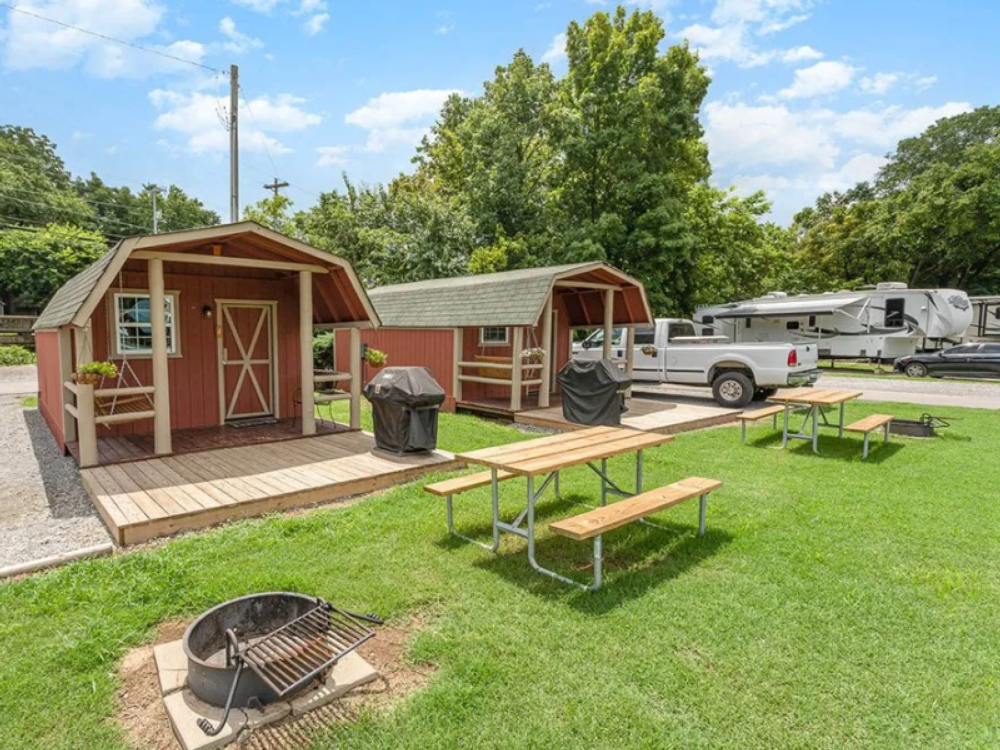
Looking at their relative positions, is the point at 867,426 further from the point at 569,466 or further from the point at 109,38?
the point at 109,38

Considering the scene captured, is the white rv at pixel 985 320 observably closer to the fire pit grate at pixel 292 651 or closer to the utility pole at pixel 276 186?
the fire pit grate at pixel 292 651

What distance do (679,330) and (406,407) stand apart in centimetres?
987

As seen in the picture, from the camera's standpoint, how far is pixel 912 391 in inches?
609

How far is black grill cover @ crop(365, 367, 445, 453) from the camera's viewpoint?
275 inches

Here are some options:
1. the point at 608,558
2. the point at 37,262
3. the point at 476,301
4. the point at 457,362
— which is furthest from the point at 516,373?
the point at 37,262

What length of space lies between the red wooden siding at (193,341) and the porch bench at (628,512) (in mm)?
6872

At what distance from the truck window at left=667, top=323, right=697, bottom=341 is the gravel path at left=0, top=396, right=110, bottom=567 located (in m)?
12.3

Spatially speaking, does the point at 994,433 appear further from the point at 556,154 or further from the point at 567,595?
the point at 556,154

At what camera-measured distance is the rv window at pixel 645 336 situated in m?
14.0

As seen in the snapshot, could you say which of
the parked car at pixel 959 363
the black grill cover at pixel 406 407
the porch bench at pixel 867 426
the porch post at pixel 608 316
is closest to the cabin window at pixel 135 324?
the black grill cover at pixel 406 407

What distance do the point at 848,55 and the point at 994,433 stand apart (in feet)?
32.3

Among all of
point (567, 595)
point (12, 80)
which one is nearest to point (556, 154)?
point (12, 80)

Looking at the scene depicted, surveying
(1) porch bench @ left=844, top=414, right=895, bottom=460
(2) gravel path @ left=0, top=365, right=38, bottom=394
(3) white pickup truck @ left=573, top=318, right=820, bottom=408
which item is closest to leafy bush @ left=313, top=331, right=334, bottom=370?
(2) gravel path @ left=0, top=365, right=38, bottom=394

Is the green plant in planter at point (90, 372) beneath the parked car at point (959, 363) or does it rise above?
above
